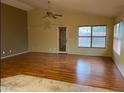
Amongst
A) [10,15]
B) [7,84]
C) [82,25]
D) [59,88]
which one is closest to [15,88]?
[7,84]

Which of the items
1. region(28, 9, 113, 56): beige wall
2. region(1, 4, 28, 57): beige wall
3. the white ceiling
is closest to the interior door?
region(28, 9, 113, 56): beige wall

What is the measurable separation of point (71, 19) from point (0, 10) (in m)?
4.27

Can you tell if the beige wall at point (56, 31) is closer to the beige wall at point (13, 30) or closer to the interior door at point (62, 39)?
the interior door at point (62, 39)

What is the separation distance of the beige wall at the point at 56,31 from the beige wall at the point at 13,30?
0.61 metres

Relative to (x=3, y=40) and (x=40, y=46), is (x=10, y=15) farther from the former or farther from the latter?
(x=40, y=46)

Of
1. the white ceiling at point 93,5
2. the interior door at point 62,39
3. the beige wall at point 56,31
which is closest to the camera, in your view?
the white ceiling at point 93,5

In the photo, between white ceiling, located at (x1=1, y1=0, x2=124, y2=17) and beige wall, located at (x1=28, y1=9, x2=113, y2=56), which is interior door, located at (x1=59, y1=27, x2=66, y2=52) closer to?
beige wall, located at (x1=28, y1=9, x2=113, y2=56)

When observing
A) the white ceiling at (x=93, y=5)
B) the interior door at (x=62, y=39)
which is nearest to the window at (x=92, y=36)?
the interior door at (x=62, y=39)

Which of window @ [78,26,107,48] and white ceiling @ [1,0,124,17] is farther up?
white ceiling @ [1,0,124,17]

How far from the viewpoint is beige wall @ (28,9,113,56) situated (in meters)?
8.05

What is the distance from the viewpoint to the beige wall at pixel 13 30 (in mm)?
7221

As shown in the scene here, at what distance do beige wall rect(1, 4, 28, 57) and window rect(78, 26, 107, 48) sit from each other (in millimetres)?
3941

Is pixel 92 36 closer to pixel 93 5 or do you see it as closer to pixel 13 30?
pixel 93 5

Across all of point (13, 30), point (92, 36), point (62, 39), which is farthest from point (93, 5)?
point (13, 30)
